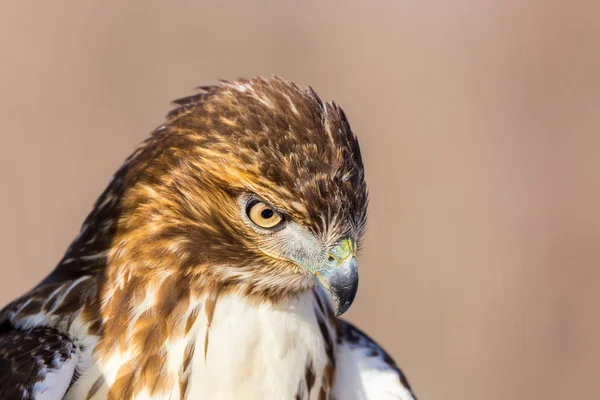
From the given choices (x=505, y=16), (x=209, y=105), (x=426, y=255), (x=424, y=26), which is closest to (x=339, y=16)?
(x=424, y=26)

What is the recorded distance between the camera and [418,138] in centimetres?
789

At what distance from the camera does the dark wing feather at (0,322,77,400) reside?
2771 millimetres

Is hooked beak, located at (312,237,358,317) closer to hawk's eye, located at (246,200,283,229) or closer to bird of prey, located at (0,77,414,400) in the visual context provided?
bird of prey, located at (0,77,414,400)

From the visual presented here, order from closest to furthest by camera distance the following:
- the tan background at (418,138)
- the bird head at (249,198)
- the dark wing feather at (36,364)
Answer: the dark wing feather at (36,364) → the bird head at (249,198) → the tan background at (418,138)

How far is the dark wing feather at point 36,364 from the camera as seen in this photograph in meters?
2.77

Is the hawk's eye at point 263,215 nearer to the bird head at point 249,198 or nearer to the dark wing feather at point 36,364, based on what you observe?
the bird head at point 249,198

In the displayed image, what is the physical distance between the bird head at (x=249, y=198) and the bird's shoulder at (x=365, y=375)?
55 cm

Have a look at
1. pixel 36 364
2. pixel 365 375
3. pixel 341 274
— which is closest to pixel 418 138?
pixel 365 375

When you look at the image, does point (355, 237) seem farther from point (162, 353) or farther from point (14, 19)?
point (14, 19)

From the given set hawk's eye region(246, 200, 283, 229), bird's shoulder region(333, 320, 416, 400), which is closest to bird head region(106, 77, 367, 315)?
hawk's eye region(246, 200, 283, 229)

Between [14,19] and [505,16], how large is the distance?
13.4 ft

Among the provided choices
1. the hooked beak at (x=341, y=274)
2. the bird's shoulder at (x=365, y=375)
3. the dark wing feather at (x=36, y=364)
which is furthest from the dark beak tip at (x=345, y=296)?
the dark wing feather at (x=36, y=364)

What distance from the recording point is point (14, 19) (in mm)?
7828

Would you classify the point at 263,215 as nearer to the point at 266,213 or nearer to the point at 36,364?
the point at 266,213
